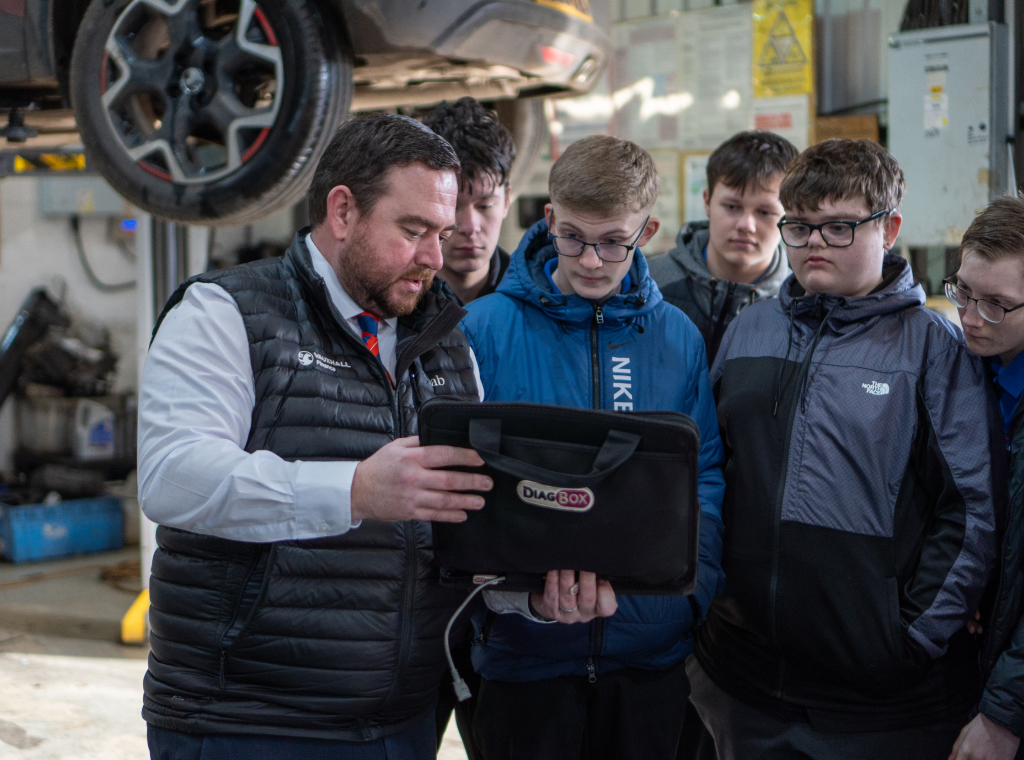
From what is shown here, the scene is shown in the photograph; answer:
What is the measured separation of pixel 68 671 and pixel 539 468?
3.09m

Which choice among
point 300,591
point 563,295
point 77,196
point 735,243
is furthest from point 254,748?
point 77,196

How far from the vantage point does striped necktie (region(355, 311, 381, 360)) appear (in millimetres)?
1320

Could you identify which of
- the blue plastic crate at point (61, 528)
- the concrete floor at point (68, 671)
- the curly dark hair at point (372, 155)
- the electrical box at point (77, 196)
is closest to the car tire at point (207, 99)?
the curly dark hair at point (372, 155)

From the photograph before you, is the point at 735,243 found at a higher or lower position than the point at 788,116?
lower

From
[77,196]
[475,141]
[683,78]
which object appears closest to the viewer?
[475,141]

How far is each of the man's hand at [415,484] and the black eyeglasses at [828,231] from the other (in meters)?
0.80

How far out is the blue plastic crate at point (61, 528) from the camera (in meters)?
4.76

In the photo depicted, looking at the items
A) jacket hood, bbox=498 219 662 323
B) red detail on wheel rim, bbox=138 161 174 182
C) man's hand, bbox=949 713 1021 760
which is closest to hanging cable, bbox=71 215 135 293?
red detail on wheel rim, bbox=138 161 174 182

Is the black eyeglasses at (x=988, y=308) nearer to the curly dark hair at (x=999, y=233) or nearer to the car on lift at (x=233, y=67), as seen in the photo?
the curly dark hair at (x=999, y=233)

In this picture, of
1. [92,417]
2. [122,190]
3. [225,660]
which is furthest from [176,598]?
[92,417]

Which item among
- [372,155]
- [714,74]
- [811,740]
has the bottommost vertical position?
[811,740]

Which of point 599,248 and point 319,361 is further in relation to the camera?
point 599,248

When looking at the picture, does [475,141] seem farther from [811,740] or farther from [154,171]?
[811,740]

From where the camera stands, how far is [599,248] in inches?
61.2
